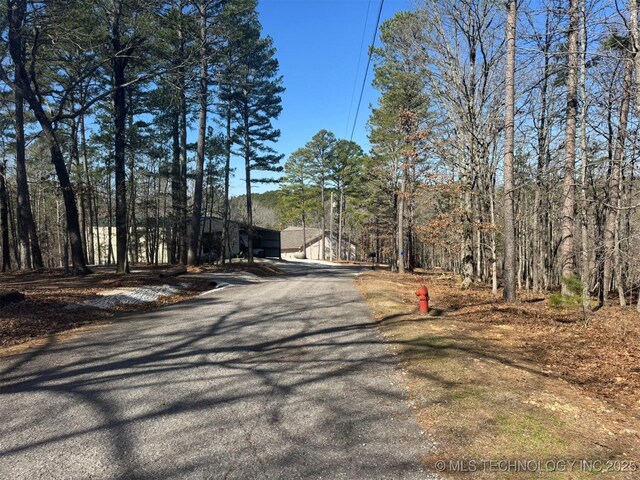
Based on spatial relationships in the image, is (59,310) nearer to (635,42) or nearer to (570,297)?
(570,297)

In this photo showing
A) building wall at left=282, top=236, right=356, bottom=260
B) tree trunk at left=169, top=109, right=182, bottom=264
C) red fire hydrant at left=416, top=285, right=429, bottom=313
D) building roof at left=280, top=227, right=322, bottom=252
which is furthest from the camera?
building roof at left=280, top=227, right=322, bottom=252

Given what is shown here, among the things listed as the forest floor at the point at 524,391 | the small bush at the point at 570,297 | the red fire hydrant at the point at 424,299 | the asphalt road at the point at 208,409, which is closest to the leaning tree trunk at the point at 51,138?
the asphalt road at the point at 208,409

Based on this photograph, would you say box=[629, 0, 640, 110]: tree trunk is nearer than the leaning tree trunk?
Yes

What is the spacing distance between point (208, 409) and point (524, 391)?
135 inches

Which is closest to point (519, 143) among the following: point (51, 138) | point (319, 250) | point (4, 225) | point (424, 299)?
point (424, 299)

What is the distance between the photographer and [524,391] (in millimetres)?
4332

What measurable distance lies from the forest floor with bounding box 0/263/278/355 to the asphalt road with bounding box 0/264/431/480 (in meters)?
1.22

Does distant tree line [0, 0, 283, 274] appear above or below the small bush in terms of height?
above

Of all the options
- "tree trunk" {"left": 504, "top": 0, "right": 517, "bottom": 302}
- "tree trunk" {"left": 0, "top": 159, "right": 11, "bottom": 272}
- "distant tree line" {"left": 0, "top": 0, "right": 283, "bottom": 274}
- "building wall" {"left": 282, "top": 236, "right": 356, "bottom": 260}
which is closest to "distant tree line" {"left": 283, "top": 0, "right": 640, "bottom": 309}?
"tree trunk" {"left": 504, "top": 0, "right": 517, "bottom": 302}

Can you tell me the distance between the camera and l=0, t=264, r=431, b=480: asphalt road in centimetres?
298

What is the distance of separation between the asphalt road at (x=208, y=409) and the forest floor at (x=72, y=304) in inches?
48.0

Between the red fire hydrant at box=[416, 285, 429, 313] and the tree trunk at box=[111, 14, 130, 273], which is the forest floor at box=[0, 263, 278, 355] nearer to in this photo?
the tree trunk at box=[111, 14, 130, 273]

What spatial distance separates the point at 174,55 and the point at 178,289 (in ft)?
32.9

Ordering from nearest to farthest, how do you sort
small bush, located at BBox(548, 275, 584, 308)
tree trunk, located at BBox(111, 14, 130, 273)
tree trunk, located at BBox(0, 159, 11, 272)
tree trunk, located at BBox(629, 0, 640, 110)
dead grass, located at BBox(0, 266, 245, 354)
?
tree trunk, located at BBox(629, 0, 640, 110), dead grass, located at BBox(0, 266, 245, 354), small bush, located at BBox(548, 275, 584, 308), tree trunk, located at BBox(111, 14, 130, 273), tree trunk, located at BBox(0, 159, 11, 272)
